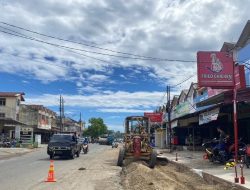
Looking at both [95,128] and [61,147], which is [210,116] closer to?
[61,147]

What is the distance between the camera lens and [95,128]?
562 ft

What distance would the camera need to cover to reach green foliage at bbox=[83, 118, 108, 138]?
171m

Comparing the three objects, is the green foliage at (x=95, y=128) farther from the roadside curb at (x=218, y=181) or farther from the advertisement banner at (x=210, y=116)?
the roadside curb at (x=218, y=181)

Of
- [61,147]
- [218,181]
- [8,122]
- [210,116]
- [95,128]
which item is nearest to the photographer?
[218,181]

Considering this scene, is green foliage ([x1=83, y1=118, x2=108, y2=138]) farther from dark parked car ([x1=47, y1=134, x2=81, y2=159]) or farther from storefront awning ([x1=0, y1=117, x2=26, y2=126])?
dark parked car ([x1=47, y1=134, x2=81, y2=159])

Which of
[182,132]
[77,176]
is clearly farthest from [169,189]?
[182,132]

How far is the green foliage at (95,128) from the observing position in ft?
560

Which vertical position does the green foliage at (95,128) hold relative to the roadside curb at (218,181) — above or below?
above

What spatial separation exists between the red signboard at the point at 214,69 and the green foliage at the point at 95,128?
14798 centimetres

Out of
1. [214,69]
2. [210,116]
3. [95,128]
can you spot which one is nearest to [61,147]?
[210,116]

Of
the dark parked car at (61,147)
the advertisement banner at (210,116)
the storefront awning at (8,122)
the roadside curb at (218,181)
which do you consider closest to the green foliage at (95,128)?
the storefront awning at (8,122)

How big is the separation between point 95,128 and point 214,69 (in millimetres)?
150595

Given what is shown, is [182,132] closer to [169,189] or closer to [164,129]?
[164,129]

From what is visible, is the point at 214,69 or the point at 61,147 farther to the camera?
the point at 61,147
